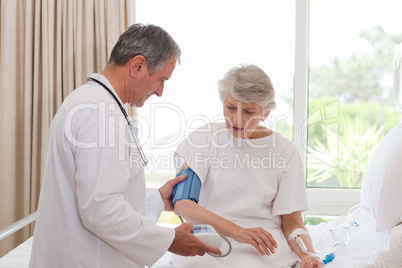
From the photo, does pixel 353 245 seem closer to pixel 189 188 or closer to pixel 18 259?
pixel 189 188

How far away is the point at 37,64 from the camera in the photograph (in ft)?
9.20

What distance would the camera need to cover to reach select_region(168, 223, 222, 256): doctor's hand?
56.2 inches

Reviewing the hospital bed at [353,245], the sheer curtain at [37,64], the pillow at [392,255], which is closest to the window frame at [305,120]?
the hospital bed at [353,245]

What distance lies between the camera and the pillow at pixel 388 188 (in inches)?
65.5

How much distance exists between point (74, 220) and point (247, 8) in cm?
212

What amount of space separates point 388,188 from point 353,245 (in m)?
0.29

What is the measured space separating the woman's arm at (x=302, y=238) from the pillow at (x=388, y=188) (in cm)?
28

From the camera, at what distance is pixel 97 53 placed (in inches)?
110

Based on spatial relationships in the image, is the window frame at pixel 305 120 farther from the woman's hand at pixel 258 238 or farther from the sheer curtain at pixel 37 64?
the woman's hand at pixel 258 238

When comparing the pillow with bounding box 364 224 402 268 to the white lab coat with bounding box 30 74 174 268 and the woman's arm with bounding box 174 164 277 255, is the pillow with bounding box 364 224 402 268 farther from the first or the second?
the white lab coat with bounding box 30 74 174 268

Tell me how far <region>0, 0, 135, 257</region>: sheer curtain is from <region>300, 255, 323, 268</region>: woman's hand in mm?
1800

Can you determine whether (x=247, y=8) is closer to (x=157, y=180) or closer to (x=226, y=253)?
(x=157, y=180)

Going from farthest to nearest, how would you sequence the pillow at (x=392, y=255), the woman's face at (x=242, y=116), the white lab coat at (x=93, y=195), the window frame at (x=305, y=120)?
the window frame at (x=305, y=120) < the woman's face at (x=242, y=116) < the pillow at (x=392, y=255) < the white lab coat at (x=93, y=195)

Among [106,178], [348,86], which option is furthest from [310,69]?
[106,178]
